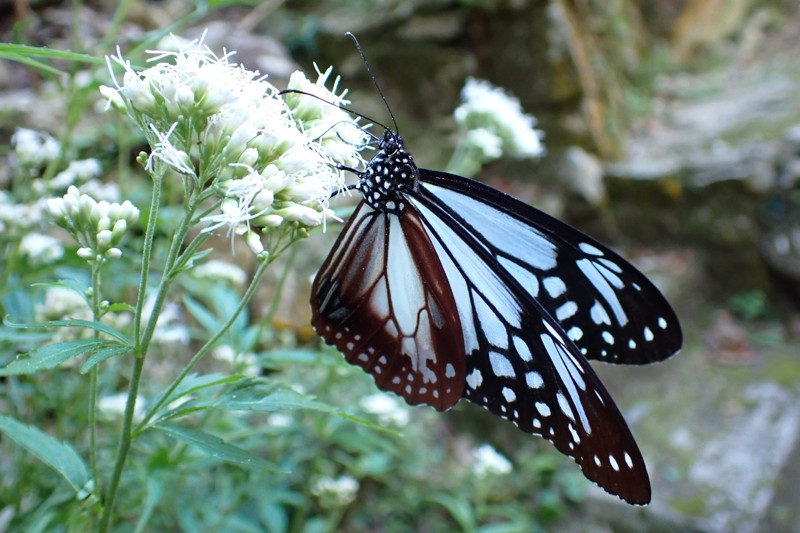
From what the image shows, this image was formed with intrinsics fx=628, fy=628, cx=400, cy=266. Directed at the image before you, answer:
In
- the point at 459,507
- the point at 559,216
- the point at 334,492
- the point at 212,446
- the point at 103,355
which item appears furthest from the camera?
the point at 559,216

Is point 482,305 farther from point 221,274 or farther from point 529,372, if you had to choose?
point 221,274

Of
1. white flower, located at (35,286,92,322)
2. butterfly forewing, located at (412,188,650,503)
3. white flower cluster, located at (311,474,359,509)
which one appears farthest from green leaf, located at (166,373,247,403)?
white flower cluster, located at (311,474,359,509)

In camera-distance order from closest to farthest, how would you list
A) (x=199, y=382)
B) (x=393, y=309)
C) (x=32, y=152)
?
(x=199, y=382), (x=393, y=309), (x=32, y=152)

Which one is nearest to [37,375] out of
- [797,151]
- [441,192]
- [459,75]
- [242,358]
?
[242,358]

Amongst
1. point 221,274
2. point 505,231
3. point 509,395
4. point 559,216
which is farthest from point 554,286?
point 559,216

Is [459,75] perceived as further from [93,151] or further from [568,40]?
[93,151]

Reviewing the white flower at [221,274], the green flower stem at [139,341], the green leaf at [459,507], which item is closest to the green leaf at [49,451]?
the green flower stem at [139,341]

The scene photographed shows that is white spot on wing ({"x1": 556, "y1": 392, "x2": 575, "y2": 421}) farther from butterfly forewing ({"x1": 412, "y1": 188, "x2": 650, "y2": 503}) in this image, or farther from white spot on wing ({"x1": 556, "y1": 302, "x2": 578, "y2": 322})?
white spot on wing ({"x1": 556, "y1": 302, "x2": 578, "y2": 322})
